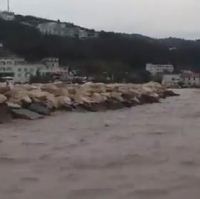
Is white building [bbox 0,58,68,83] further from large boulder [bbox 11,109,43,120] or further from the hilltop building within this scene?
large boulder [bbox 11,109,43,120]

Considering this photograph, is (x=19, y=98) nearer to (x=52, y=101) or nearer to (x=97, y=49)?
(x=52, y=101)

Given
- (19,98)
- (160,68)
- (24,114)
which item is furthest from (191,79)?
(24,114)

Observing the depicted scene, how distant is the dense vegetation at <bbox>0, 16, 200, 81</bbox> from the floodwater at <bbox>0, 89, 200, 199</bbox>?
6398 cm

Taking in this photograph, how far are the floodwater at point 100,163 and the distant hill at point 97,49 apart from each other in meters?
64.3

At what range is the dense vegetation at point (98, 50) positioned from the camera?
80613 millimetres

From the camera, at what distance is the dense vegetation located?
80.6 meters

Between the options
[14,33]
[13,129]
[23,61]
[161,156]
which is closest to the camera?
[161,156]

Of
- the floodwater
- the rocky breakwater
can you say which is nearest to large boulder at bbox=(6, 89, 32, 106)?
the rocky breakwater

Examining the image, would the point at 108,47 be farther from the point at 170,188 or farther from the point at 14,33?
the point at 170,188

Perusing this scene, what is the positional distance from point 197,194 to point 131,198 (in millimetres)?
562

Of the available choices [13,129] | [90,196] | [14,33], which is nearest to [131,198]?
[90,196]

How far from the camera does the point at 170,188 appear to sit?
209 inches

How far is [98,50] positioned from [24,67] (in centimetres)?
1451

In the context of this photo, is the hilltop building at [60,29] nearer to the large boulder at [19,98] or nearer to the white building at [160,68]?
the white building at [160,68]
